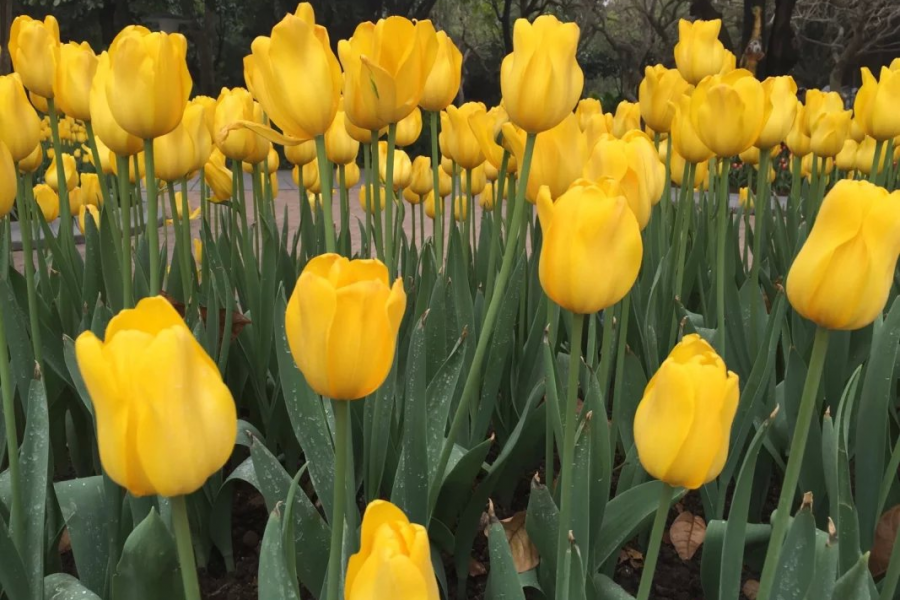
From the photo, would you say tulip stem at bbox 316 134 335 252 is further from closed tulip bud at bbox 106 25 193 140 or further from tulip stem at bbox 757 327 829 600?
tulip stem at bbox 757 327 829 600

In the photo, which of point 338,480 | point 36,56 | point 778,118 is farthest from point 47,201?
point 338,480

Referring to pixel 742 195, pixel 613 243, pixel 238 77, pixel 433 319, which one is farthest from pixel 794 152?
pixel 238 77

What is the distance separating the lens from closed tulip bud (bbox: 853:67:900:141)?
1619mm

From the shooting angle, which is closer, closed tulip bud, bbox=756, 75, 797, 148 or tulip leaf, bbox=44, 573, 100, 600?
tulip leaf, bbox=44, 573, 100, 600

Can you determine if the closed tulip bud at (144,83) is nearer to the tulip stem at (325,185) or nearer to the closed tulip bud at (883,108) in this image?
the tulip stem at (325,185)

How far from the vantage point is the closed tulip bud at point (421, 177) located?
7.04 ft

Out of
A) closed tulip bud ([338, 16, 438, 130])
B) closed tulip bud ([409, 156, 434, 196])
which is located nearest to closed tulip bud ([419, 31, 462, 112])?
closed tulip bud ([338, 16, 438, 130])

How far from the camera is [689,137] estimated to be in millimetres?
1288

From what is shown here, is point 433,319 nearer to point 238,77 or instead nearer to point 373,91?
point 373,91

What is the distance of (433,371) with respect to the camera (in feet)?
3.91

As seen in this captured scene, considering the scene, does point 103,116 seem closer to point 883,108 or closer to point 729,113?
point 729,113

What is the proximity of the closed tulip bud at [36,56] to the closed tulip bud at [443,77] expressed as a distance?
0.56m

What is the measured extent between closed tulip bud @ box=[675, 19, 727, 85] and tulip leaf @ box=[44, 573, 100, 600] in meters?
1.48

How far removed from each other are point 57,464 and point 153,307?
100cm
